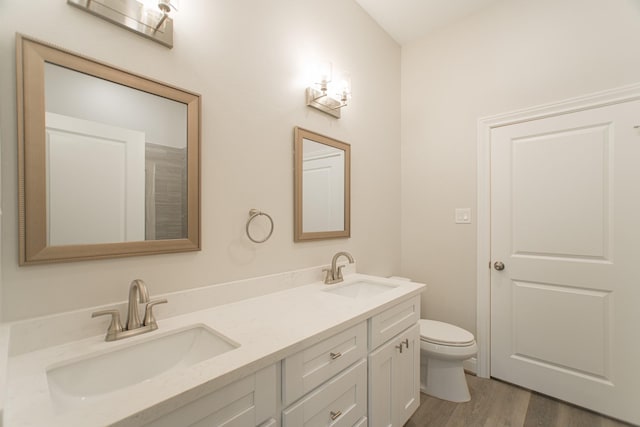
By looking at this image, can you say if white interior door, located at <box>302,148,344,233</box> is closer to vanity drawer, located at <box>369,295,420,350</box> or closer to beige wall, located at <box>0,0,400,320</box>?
beige wall, located at <box>0,0,400,320</box>

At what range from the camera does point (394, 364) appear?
1437 mm

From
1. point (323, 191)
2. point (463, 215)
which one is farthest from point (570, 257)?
point (323, 191)

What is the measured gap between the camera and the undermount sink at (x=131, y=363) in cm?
77

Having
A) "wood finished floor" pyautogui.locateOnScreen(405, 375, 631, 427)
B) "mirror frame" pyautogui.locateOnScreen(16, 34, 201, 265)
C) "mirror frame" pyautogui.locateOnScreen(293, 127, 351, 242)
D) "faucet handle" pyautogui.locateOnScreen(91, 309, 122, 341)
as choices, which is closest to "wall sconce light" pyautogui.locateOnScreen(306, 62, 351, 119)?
"mirror frame" pyautogui.locateOnScreen(293, 127, 351, 242)

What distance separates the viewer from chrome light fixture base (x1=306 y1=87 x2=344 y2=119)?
1.69 meters

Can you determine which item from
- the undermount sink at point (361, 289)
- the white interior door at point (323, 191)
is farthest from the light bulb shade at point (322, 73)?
the undermount sink at point (361, 289)

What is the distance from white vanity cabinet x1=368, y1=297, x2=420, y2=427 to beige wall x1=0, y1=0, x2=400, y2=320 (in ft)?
1.87

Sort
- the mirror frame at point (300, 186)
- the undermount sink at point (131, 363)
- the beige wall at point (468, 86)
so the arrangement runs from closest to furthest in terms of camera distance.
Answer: the undermount sink at point (131, 363)
the mirror frame at point (300, 186)
the beige wall at point (468, 86)

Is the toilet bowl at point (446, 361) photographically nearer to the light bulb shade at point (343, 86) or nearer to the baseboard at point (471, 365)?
the baseboard at point (471, 365)

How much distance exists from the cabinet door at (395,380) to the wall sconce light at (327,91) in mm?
1407

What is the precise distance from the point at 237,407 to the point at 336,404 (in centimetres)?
48

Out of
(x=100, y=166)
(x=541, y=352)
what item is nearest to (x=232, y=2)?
(x=100, y=166)

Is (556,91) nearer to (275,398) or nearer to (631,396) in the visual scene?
(631,396)

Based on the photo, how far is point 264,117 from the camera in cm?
146
